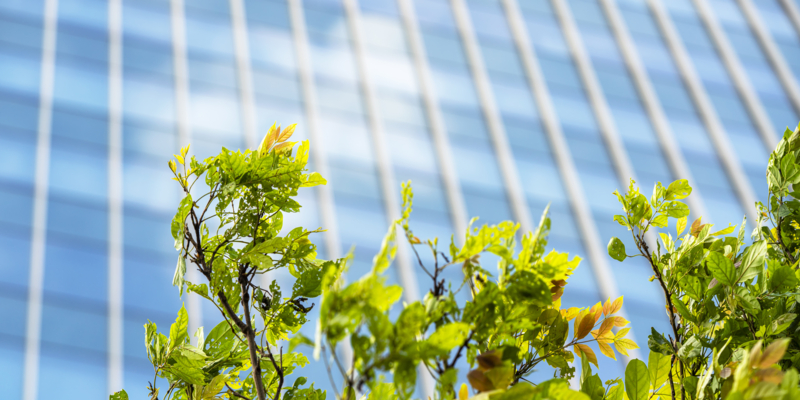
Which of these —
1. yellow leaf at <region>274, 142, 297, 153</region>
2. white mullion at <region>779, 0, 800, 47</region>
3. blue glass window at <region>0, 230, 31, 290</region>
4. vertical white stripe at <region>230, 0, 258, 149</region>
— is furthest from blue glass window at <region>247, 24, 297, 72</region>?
yellow leaf at <region>274, 142, 297, 153</region>

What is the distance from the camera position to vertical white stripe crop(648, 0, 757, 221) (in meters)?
15.1

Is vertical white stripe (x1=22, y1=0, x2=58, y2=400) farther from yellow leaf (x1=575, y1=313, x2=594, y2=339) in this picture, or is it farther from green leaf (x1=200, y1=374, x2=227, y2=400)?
yellow leaf (x1=575, y1=313, x2=594, y2=339)

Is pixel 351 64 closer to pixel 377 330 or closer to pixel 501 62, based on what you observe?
pixel 501 62

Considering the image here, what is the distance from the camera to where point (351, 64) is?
15.8 m

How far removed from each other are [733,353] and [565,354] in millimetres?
267

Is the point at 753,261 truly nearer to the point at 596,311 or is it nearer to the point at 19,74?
the point at 596,311

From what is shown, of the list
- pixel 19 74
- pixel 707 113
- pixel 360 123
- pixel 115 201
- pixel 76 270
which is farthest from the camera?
pixel 707 113

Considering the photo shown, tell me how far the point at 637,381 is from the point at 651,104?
1684 cm

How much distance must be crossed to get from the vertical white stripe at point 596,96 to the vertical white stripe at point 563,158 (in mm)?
1114

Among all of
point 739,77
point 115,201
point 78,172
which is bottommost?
point 115,201

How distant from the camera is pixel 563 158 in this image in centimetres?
1505

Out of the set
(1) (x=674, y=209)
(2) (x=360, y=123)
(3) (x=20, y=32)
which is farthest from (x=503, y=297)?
(3) (x=20, y=32)

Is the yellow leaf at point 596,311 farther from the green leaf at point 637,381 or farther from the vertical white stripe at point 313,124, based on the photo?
the vertical white stripe at point 313,124

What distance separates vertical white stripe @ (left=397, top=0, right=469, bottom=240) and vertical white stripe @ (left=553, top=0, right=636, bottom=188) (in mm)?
3965
